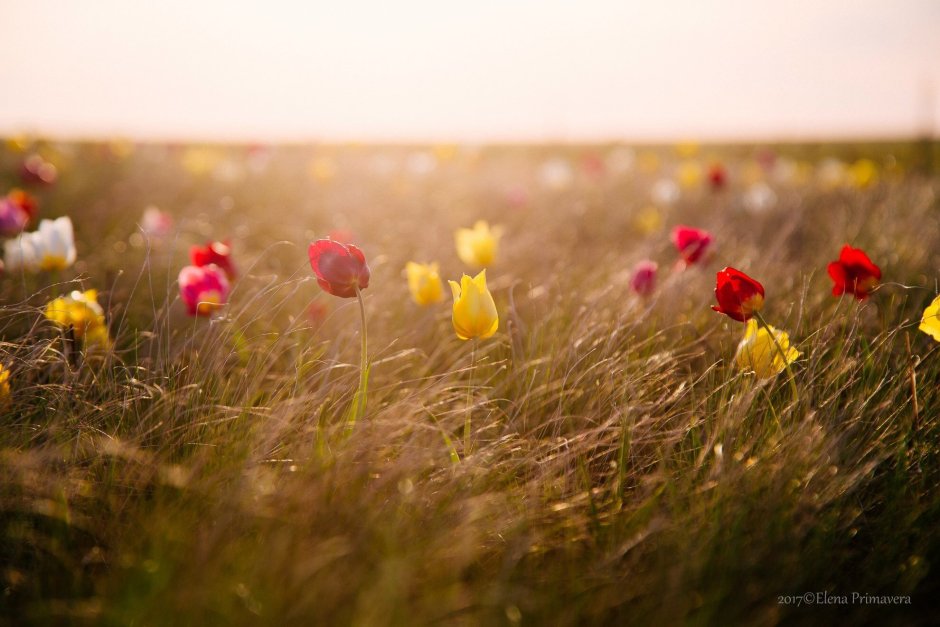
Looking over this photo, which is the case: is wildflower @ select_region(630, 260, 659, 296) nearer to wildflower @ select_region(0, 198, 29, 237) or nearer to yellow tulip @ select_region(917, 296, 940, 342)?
yellow tulip @ select_region(917, 296, 940, 342)

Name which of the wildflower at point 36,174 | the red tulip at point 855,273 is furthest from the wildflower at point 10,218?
the red tulip at point 855,273

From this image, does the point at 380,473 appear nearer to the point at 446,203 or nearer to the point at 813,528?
the point at 813,528

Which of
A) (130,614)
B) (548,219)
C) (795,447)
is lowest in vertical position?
(130,614)

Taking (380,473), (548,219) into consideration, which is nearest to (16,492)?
(380,473)

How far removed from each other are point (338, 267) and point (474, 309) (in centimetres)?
34

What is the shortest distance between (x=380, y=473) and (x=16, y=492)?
0.72m

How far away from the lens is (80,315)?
1.81 m

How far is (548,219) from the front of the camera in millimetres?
4863

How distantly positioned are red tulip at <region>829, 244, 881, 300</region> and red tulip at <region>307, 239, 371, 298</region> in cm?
130

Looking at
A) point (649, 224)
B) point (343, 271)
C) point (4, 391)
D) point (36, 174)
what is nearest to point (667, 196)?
point (649, 224)

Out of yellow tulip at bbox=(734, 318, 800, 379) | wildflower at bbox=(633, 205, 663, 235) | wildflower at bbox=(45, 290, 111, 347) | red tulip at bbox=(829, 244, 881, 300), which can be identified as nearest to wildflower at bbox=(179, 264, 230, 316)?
wildflower at bbox=(45, 290, 111, 347)

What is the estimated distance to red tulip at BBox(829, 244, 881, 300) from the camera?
70.1 inches

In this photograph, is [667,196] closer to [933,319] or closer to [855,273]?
[855,273]

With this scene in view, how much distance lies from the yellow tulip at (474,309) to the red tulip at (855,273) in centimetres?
98
